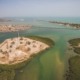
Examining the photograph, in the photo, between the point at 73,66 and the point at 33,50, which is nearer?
the point at 73,66

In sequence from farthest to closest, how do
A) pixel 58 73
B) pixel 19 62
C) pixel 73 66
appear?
pixel 19 62 → pixel 73 66 → pixel 58 73

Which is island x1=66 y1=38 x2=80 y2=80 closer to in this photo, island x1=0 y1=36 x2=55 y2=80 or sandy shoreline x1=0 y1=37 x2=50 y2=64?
island x1=0 y1=36 x2=55 y2=80

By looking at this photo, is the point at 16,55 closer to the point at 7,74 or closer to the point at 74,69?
the point at 7,74

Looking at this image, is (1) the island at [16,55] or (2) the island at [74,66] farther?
(1) the island at [16,55]

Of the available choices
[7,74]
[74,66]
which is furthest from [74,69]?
[7,74]

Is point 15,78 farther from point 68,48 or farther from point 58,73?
point 68,48

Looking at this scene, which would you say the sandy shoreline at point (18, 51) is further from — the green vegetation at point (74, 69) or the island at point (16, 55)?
the green vegetation at point (74, 69)

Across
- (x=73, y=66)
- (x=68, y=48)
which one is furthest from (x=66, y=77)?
(x=68, y=48)

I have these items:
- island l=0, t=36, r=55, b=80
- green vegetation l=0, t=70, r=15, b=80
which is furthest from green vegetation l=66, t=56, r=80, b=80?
green vegetation l=0, t=70, r=15, b=80

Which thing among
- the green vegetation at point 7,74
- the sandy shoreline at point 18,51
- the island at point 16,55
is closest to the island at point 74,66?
the island at point 16,55
